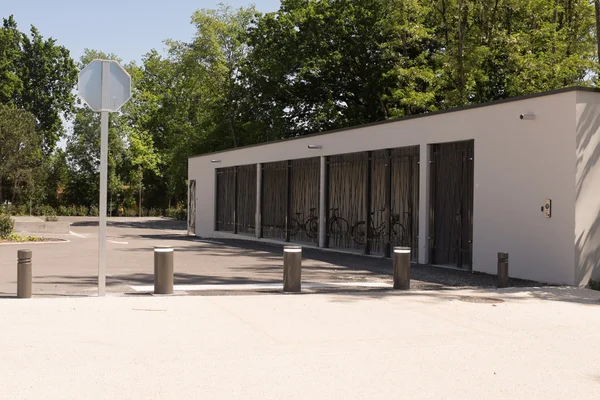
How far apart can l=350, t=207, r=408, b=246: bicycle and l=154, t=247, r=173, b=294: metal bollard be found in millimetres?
8965

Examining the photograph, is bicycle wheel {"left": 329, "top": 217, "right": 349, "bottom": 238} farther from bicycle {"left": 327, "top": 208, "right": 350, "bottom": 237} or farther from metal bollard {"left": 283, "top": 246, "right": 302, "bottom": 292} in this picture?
metal bollard {"left": 283, "top": 246, "right": 302, "bottom": 292}

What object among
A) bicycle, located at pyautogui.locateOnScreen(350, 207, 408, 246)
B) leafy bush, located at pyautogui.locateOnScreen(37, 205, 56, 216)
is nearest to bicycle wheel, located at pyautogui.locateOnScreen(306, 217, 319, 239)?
bicycle, located at pyautogui.locateOnScreen(350, 207, 408, 246)

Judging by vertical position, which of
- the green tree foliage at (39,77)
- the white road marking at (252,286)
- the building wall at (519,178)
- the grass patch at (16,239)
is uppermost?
the green tree foliage at (39,77)

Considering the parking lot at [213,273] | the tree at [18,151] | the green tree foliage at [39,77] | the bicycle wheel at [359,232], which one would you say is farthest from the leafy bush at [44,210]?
the bicycle wheel at [359,232]

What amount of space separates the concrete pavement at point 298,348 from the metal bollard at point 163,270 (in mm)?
408

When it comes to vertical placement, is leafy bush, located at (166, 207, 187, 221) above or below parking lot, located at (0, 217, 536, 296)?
above

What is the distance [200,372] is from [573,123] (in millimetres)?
9252

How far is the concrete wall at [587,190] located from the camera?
41.8 ft

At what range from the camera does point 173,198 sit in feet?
193

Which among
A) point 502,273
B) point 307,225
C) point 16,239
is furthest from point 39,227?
point 502,273

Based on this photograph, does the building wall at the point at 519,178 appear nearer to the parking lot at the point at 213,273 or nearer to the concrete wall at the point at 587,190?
the concrete wall at the point at 587,190

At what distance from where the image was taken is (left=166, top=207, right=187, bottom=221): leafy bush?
5153cm

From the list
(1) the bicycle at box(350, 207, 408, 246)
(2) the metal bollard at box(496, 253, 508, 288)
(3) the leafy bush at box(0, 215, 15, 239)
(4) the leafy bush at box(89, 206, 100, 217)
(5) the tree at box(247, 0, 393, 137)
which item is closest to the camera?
(2) the metal bollard at box(496, 253, 508, 288)

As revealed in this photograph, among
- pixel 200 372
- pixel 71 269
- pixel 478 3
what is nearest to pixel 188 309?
pixel 200 372
